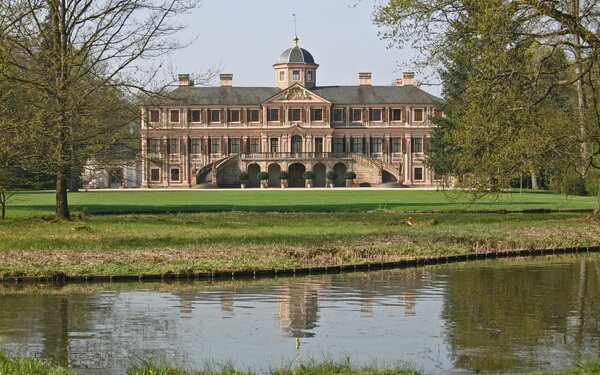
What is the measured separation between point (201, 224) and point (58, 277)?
12687 millimetres

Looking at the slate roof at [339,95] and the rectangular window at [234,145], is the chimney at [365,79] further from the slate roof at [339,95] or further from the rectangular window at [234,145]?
the rectangular window at [234,145]

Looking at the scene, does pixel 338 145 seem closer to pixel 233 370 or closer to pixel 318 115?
pixel 318 115

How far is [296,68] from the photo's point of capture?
9544 centimetres

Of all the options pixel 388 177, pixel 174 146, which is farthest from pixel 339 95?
pixel 174 146

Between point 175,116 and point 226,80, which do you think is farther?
point 226,80

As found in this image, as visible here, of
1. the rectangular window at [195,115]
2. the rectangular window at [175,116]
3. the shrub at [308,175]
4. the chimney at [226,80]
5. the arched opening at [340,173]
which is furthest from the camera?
the chimney at [226,80]

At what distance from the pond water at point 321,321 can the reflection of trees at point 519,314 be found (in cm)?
2

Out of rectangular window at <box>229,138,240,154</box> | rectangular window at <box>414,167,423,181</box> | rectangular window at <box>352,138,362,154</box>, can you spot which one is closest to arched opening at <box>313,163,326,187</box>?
rectangular window at <box>352,138,362,154</box>

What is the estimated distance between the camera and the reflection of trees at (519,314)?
428 inches

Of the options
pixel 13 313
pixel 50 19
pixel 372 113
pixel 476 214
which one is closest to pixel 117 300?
pixel 13 313

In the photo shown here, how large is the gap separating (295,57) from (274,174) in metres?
12.5

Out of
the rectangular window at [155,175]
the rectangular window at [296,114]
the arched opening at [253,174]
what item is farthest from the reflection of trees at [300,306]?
the rectangular window at [296,114]

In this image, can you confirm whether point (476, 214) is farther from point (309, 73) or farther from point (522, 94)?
point (309, 73)

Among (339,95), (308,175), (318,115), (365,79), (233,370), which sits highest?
(365,79)
